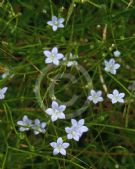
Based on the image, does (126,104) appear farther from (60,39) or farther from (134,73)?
(60,39)

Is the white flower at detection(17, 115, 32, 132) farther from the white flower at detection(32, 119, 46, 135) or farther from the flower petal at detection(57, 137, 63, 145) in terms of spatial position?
the flower petal at detection(57, 137, 63, 145)

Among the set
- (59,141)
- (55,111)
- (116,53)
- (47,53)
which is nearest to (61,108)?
(55,111)

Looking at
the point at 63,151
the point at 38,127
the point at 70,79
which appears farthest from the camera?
the point at 70,79

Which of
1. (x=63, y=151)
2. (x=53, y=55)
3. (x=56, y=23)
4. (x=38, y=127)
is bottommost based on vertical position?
(x=63, y=151)

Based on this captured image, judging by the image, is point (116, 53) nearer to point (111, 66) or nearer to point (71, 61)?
point (111, 66)

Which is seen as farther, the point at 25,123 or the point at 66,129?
the point at 25,123

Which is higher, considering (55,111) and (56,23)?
(56,23)

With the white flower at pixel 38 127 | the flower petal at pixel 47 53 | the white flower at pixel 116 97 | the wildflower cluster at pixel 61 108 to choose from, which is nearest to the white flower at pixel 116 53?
the wildflower cluster at pixel 61 108

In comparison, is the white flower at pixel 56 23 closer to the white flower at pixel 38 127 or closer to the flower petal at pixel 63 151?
the white flower at pixel 38 127

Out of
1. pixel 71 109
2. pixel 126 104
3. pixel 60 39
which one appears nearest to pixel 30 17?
pixel 60 39
